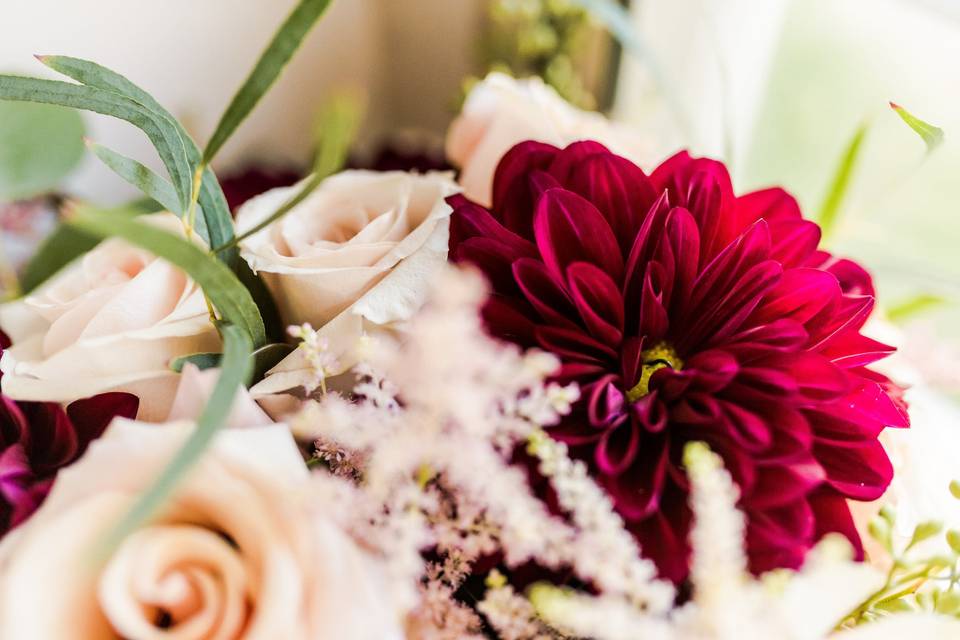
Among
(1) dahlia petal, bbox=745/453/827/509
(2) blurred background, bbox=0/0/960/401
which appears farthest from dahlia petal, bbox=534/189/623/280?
(2) blurred background, bbox=0/0/960/401

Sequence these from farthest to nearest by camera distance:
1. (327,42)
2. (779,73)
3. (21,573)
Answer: (327,42) → (779,73) → (21,573)

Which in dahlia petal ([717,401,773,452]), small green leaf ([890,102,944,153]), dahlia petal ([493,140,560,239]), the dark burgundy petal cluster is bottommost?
the dark burgundy petal cluster

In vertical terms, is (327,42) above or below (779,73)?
below

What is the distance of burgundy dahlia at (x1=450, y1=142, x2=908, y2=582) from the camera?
295 mm

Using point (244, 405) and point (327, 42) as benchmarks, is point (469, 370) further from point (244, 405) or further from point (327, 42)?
point (327, 42)

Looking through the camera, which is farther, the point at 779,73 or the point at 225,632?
the point at 779,73

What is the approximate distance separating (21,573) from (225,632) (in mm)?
66

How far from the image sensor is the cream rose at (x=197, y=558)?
0.25 meters

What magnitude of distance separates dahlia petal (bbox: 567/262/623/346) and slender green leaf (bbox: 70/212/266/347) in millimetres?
134

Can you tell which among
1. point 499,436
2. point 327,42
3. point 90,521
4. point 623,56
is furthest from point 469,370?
point 327,42

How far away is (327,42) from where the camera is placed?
894mm

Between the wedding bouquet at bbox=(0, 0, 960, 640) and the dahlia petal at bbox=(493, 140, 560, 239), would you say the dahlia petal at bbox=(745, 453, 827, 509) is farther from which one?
the dahlia petal at bbox=(493, 140, 560, 239)

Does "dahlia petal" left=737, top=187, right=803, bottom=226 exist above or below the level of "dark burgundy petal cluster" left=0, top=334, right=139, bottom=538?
above

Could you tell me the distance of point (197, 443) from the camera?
23cm
